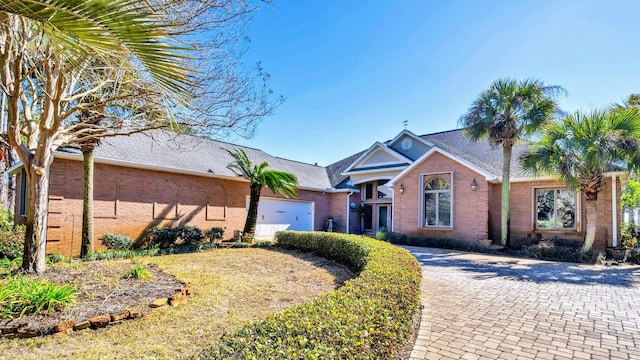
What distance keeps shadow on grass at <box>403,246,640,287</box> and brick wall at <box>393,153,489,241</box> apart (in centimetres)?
251

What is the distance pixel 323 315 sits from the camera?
3.57m

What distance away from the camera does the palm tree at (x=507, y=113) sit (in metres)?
13.2

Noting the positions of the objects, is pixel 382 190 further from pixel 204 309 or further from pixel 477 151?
pixel 204 309

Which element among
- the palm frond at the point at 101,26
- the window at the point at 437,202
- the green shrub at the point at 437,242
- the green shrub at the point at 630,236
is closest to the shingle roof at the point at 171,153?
the green shrub at the point at 437,242

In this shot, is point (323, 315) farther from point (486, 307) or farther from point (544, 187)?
point (544, 187)

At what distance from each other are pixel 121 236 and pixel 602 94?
1880cm

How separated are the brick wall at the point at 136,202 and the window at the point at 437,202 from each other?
9.24 metres

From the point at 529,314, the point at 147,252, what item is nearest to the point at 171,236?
the point at 147,252

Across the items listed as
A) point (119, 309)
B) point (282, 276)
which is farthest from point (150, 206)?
point (119, 309)

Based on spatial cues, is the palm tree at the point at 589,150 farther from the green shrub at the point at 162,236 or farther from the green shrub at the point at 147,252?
the green shrub at the point at 162,236

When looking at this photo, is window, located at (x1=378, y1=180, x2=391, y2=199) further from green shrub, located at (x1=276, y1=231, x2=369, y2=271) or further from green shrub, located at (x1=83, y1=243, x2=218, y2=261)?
green shrub, located at (x1=83, y1=243, x2=218, y2=261)

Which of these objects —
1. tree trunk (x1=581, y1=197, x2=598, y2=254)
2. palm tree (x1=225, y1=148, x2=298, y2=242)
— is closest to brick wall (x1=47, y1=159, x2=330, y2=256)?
palm tree (x1=225, y1=148, x2=298, y2=242)

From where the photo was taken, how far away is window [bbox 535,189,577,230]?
13.5 metres

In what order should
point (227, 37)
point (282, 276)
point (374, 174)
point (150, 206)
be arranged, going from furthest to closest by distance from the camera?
1. point (374, 174)
2. point (150, 206)
3. point (282, 276)
4. point (227, 37)
